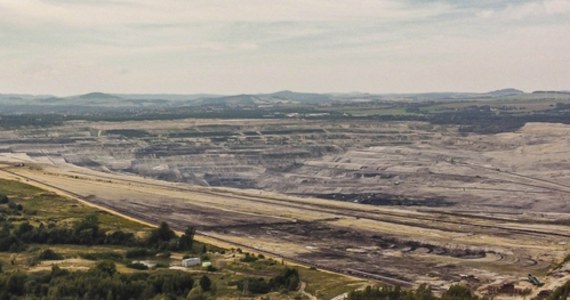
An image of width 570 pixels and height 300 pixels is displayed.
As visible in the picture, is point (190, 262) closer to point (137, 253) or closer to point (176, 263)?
point (176, 263)

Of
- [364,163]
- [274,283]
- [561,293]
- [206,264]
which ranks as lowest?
[364,163]

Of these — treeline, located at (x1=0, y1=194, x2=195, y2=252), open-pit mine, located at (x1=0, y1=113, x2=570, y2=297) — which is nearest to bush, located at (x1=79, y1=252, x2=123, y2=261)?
treeline, located at (x1=0, y1=194, x2=195, y2=252)

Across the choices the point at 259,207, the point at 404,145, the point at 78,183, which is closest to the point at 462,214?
the point at 259,207

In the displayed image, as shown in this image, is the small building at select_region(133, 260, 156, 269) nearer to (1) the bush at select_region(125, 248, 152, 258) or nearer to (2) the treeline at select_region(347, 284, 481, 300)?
(1) the bush at select_region(125, 248, 152, 258)

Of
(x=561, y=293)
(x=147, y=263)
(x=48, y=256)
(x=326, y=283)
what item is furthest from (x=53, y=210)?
(x=561, y=293)

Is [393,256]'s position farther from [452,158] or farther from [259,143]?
[259,143]

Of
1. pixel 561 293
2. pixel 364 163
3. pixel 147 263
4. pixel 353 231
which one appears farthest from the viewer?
pixel 364 163
